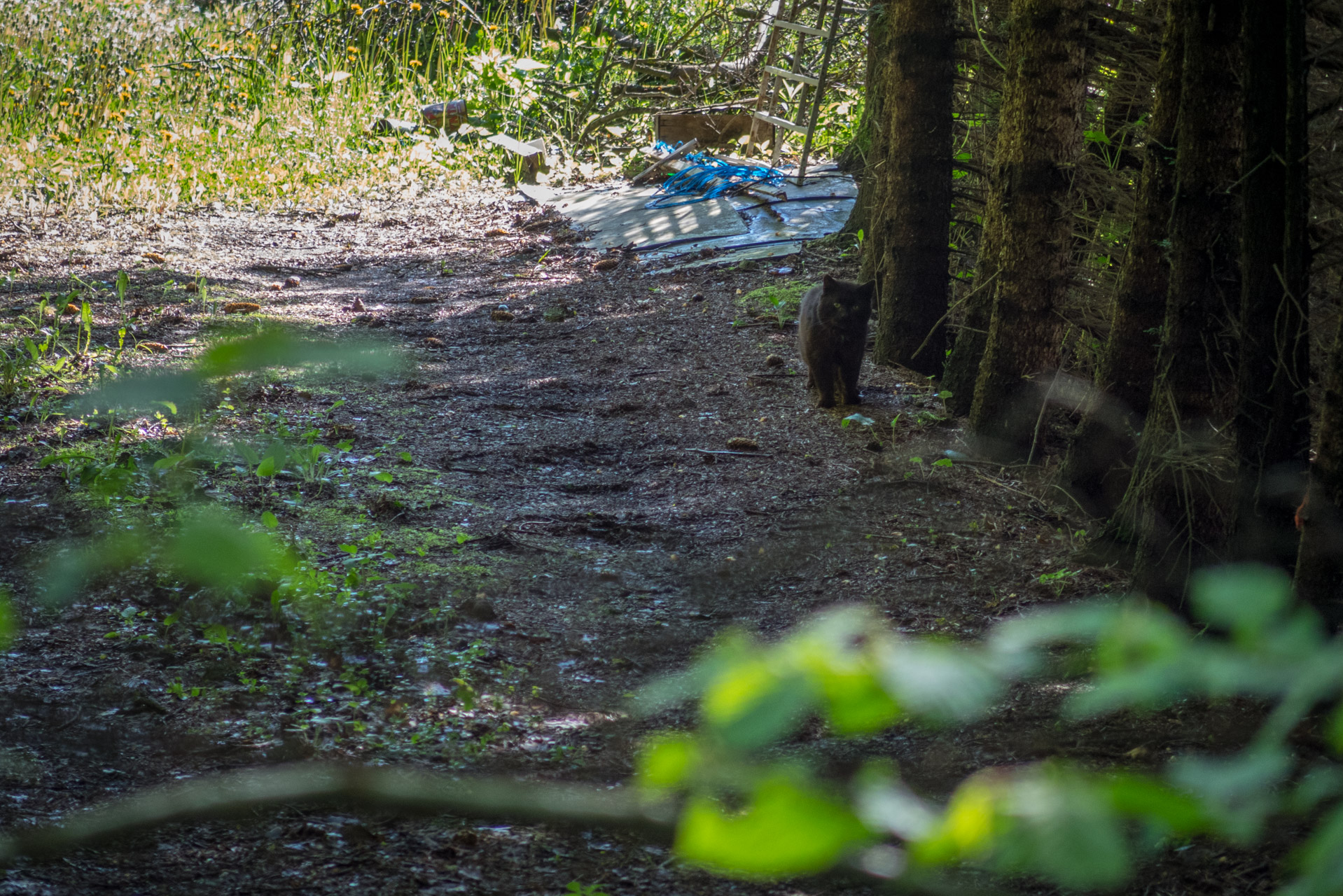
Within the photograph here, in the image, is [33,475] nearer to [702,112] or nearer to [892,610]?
[892,610]

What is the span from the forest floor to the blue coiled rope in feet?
9.91

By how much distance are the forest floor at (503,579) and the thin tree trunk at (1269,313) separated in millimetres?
593

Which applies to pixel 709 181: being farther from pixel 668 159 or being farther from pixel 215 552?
pixel 215 552

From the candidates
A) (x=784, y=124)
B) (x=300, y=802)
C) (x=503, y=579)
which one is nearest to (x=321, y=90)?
(x=784, y=124)

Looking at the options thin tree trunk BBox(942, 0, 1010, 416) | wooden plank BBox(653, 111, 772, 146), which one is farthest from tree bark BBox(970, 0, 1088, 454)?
wooden plank BBox(653, 111, 772, 146)

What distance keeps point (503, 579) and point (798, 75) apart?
704cm

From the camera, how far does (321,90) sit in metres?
10.8

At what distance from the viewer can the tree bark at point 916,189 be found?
4.94 meters

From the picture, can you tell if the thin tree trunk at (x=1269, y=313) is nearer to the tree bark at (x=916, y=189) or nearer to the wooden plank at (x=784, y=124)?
the tree bark at (x=916, y=189)

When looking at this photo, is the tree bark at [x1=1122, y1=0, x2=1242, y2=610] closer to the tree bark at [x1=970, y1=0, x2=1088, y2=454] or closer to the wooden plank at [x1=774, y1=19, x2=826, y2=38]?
the tree bark at [x1=970, y1=0, x2=1088, y2=454]

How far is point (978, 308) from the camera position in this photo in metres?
4.56

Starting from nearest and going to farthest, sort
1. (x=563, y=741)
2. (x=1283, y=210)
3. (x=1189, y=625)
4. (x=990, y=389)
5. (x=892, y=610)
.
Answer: (x=563, y=741)
(x=1283, y=210)
(x=1189, y=625)
(x=892, y=610)
(x=990, y=389)

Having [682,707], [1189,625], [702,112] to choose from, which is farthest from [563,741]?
[702,112]

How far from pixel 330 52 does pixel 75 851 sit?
11.7 m
